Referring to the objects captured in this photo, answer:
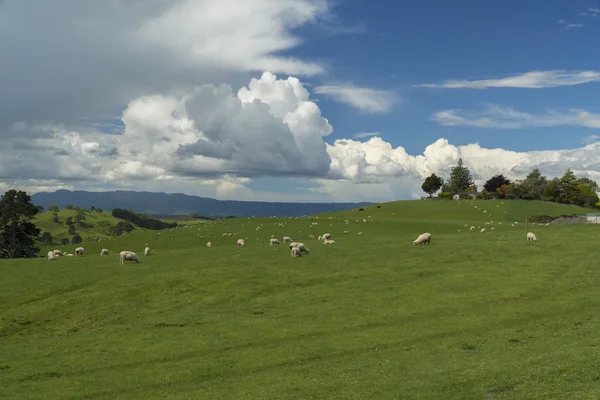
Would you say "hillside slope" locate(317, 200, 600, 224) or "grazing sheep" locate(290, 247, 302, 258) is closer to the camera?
"grazing sheep" locate(290, 247, 302, 258)

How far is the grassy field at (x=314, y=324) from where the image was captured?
1866cm

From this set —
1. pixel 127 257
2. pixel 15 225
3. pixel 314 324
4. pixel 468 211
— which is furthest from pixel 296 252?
pixel 468 211

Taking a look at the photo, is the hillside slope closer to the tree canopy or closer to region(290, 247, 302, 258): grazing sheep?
region(290, 247, 302, 258): grazing sheep


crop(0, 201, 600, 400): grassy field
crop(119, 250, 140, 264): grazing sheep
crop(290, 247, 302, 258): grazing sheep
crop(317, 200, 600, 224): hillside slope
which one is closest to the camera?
crop(0, 201, 600, 400): grassy field

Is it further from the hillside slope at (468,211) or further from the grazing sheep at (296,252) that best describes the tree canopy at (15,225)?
the hillside slope at (468,211)

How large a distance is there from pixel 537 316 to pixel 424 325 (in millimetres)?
7266

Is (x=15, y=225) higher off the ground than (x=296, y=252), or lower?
higher

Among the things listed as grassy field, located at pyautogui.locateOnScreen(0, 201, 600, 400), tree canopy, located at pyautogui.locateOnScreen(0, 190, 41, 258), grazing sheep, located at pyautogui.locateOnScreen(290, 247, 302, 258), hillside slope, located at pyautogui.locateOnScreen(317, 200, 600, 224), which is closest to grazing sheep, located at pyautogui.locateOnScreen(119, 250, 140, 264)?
grassy field, located at pyautogui.locateOnScreen(0, 201, 600, 400)

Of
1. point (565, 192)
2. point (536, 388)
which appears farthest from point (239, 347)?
point (565, 192)

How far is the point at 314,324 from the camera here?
28391 millimetres

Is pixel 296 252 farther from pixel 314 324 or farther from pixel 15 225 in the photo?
pixel 15 225

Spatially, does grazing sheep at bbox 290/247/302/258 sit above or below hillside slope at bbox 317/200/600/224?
below

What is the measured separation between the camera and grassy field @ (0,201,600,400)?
1866 centimetres

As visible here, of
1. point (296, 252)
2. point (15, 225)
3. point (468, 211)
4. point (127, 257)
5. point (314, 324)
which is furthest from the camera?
point (468, 211)
